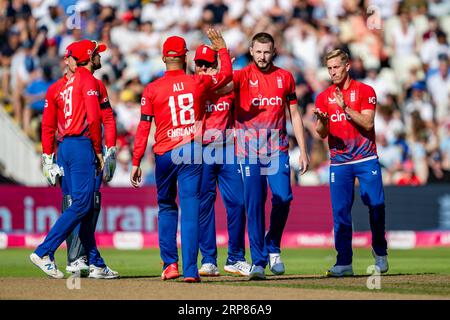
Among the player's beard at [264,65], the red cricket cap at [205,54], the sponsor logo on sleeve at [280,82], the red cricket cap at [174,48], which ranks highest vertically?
the red cricket cap at [205,54]

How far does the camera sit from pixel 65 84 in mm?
13281

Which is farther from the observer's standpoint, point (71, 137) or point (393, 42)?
point (393, 42)

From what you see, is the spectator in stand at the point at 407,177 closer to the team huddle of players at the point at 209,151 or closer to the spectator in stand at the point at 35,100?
the spectator in stand at the point at 35,100

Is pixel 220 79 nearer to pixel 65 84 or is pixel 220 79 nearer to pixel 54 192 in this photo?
pixel 65 84

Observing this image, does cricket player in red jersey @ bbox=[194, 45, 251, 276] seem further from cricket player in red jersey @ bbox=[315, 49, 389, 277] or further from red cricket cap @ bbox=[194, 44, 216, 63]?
cricket player in red jersey @ bbox=[315, 49, 389, 277]

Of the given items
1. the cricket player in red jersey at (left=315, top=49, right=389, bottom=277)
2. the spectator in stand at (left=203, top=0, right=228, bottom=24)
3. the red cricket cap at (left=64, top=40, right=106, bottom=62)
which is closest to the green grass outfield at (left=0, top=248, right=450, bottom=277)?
the cricket player in red jersey at (left=315, top=49, right=389, bottom=277)

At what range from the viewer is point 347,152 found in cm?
1384

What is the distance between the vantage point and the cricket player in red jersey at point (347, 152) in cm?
→ 1370

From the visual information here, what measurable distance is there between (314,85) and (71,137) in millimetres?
12939

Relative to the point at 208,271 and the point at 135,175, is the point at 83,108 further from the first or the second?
the point at 208,271

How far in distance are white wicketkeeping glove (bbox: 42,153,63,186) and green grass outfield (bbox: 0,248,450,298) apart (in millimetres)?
1372

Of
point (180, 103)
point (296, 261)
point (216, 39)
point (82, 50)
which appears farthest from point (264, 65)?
point (296, 261)

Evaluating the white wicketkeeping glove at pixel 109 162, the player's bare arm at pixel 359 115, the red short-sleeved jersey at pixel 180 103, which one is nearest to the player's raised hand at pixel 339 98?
the player's bare arm at pixel 359 115
